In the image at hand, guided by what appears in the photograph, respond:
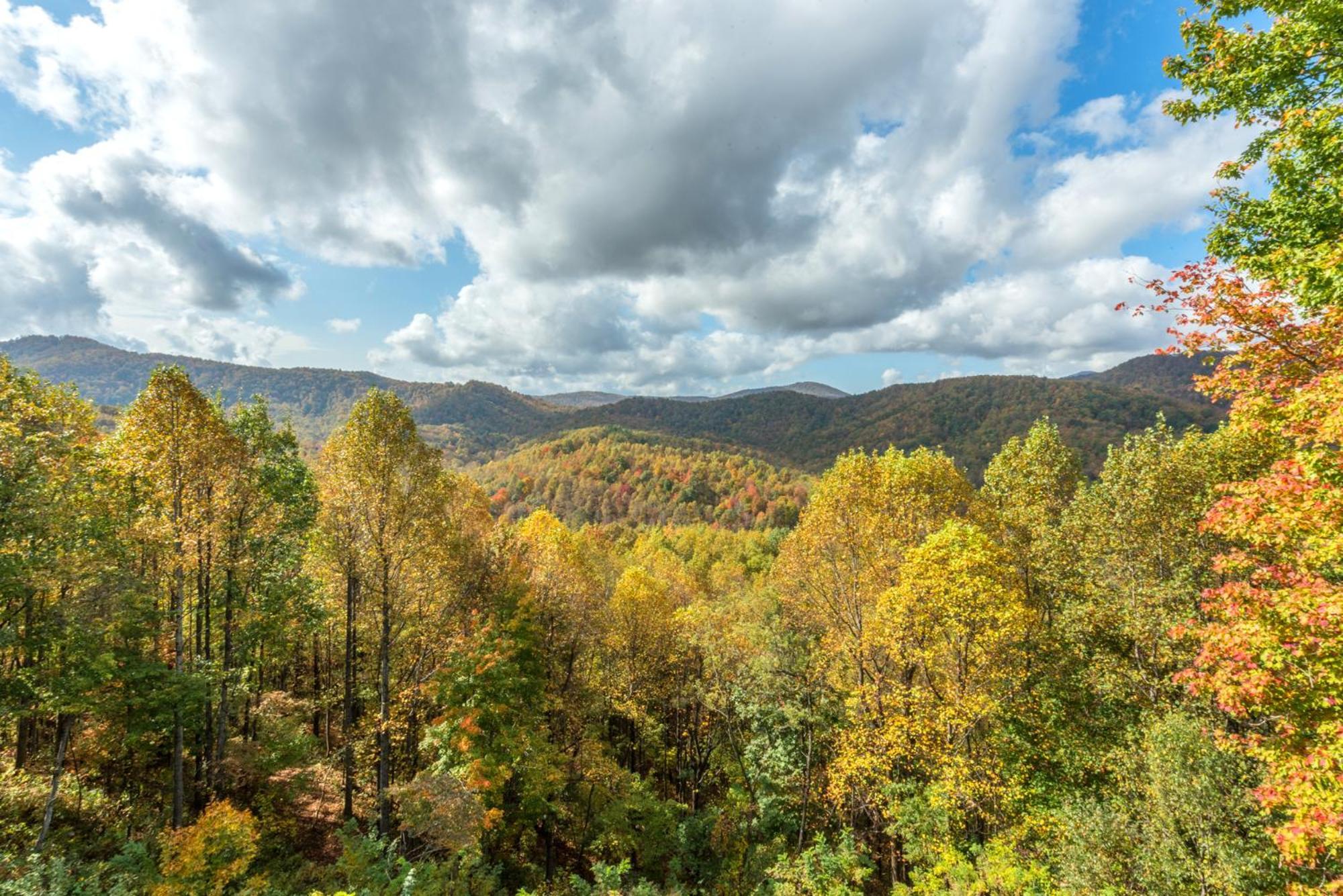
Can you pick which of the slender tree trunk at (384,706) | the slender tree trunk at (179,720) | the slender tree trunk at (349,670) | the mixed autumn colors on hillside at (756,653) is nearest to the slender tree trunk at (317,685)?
the mixed autumn colors on hillside at (756,653)

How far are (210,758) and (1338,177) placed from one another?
35.2 meters

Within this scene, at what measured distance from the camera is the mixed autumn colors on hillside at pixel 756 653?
10.0 metres

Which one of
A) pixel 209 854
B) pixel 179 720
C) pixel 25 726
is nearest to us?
pixel 209 854

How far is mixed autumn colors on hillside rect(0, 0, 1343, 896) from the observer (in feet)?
33.0

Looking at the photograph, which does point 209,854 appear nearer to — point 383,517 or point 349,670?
point 349,670

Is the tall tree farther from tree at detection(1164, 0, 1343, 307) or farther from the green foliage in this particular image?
tree at detection(1164, 0, 1343, 307)

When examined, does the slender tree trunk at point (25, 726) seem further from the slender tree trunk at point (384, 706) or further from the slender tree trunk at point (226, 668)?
the slender tree trunk at point (384, 706)

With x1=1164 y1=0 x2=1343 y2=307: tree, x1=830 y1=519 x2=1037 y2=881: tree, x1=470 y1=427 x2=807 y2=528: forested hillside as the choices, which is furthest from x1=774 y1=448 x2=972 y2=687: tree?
x1=470 y1=427 x2=807 y2=528: forested hillside

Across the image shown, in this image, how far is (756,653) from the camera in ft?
86.4

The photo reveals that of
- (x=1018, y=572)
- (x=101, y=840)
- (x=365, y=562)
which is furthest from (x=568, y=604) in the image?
(x=1018, y=572)

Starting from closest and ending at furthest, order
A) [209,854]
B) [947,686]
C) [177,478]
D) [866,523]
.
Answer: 1. [209,854]
2. [177,478]
3. [947,686]
4. [866,523]

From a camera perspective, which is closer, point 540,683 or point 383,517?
point 383,517

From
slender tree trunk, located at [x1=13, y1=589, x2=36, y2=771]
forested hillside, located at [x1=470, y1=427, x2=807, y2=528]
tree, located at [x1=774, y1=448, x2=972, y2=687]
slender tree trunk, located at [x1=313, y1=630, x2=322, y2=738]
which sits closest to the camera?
slender tree trunk, located at [x1=13, y1=589, x2=36, y2=771]

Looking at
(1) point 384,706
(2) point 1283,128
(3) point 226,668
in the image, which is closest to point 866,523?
(2) point 1283,128
